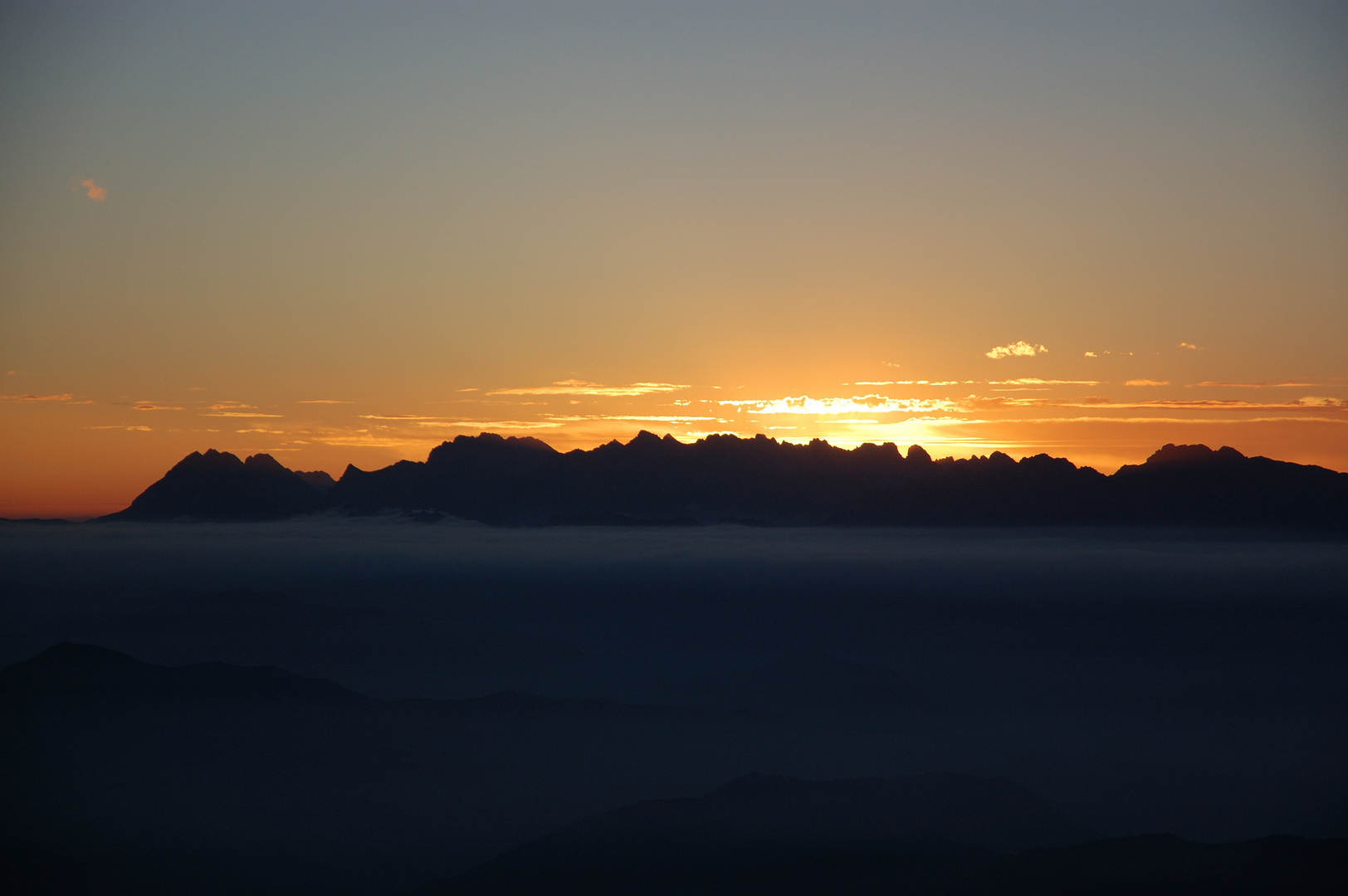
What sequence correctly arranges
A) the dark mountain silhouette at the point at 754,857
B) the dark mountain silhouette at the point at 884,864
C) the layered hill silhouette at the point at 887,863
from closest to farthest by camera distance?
1. the dark mountain silhouette at the point at 884,864
2. the layered hill silhouette at the point at 887,863
3. the dark mountain silhouette at the point at 754,857

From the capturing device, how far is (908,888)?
550 feet

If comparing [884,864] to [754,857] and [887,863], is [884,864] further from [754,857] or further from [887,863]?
[754,857]

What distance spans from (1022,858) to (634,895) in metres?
75.7

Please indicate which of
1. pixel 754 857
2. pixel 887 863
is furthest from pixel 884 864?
pixel 754 857

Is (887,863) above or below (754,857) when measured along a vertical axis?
above

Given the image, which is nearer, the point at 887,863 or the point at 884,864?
the point at 884,864

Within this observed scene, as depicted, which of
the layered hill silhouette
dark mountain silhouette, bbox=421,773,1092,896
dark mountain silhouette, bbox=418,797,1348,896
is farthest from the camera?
dark mountain silhouette, bbox=421,773,1092,896

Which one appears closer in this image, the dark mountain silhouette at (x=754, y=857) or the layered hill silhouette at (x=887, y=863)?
the layered hill silhouette at (x=887, y=863)

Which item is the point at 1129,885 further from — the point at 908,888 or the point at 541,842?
the point at 541,842

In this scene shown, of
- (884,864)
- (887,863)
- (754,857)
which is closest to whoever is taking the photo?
(884,864)

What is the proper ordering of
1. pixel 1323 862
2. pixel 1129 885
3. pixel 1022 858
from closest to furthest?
1. pixel 1129 885
2. pixel 1323 862
3. pixel 1022 858

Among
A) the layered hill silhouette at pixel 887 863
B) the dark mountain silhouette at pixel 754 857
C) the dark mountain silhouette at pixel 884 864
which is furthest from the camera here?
the dark mountain silhouette at pixel 754 857

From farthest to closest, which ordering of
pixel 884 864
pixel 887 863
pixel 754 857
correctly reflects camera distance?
1. pixel 754 857
2. pixel 887 863
3. pixel 884 864

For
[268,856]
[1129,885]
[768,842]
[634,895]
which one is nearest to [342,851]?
[268,856]
